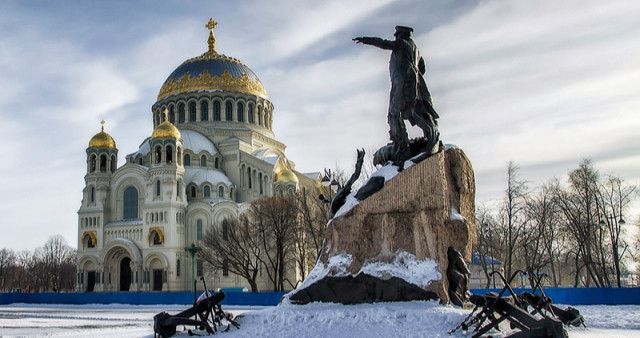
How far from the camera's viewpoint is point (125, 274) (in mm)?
48562

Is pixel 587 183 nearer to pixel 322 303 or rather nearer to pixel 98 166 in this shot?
pixel 322 303

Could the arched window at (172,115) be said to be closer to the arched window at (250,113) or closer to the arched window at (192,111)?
the arched window at (192,111)

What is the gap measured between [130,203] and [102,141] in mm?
5486

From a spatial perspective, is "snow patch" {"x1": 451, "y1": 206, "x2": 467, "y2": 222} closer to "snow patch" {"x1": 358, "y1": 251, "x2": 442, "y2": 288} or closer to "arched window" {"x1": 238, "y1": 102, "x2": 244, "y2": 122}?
"snow patch" {"x1": 358, "y1": 251, "x2": 442, "y2": 288}

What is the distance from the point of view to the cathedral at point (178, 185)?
4694 centimetres

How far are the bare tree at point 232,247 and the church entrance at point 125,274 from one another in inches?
304

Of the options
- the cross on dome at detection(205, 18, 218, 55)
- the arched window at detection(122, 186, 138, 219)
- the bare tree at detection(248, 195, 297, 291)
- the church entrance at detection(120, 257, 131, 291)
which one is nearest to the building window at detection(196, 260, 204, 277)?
the church entrance at detection(120, 257, 131, 291)

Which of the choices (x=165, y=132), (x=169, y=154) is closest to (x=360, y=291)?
(x=169, y=154)

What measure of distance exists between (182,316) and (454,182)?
5.62 meters

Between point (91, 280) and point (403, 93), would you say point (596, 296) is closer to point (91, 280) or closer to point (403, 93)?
point (403, 93)

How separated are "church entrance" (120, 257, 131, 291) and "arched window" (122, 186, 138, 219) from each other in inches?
134

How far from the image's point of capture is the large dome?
188 ft

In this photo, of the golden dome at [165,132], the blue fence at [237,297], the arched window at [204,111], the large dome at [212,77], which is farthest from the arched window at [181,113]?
the blue fence at [237,297]

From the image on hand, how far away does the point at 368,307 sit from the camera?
1091cm
